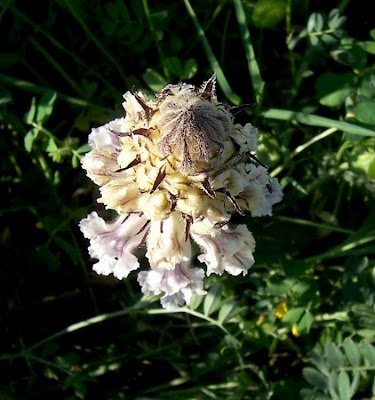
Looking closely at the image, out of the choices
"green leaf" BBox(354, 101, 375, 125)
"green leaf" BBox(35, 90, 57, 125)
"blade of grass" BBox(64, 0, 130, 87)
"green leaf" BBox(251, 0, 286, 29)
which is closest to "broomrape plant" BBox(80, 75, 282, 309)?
"green leaf" BBox(354, 101, 375, 125)

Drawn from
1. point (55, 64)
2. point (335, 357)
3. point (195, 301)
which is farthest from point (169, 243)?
point (55, 64)

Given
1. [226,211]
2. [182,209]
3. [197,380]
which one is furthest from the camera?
[197,380]

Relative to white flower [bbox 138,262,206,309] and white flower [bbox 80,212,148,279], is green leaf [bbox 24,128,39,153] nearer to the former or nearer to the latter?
white flower [bbox 80,212,148,279]

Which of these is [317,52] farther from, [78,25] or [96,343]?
[96,343]

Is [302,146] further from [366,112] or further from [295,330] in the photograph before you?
[295,330]

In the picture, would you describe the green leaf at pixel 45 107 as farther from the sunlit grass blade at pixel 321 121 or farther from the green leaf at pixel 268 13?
the green leaf at pixel 268 13

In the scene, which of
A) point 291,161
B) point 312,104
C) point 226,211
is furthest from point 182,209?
point 312,104
